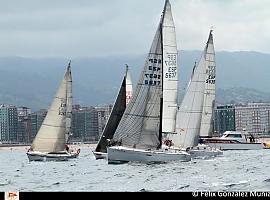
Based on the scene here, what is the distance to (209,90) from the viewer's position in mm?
76812

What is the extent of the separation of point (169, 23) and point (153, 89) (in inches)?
208

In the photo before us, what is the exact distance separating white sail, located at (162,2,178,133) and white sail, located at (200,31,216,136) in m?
17.1

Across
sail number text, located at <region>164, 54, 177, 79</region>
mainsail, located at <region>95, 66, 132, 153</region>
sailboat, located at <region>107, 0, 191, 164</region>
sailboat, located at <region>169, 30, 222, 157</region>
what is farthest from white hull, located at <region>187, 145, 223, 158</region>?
sailboat, located at <region>107, 0, 191, 164</region>

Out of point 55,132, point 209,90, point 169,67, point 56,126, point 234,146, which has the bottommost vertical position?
point 234,146

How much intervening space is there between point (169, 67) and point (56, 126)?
21.0 meters

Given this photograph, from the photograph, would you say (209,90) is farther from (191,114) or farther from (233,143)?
(233,143)

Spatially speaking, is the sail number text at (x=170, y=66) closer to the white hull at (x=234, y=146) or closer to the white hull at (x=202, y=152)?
the white hull at (x=202, y=152)

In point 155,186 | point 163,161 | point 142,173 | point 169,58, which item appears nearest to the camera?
point 155,186

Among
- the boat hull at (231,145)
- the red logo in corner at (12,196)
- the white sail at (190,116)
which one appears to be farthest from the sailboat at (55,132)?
the red logo in corner at (12,196)

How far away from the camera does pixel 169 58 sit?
53.9m

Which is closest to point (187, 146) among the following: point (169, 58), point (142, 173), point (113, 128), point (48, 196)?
point (113, 128)

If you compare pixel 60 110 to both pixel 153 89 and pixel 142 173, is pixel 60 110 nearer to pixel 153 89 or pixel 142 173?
pixel 153 89

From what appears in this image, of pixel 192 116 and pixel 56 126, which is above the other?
pixel 192 116

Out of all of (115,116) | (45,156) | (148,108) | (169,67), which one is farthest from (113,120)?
(148,108)
